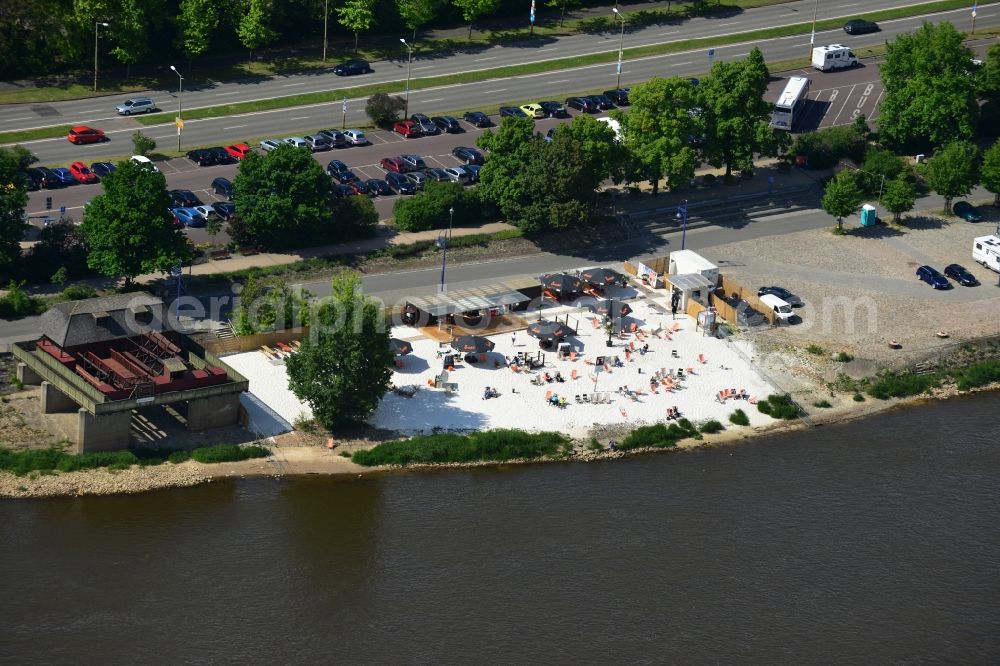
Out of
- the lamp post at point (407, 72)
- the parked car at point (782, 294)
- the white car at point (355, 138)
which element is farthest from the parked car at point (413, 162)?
the parked car at point (782, 294)

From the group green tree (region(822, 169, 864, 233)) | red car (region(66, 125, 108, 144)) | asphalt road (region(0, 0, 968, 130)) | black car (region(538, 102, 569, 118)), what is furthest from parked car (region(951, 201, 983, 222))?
red car (region(66, 125, 108, 144))

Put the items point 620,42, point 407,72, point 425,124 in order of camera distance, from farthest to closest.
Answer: point 620,42 < point 407,72 < point 425,124

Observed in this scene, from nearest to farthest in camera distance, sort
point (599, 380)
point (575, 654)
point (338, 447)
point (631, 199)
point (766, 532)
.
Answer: point (575, 654)
point (766, 532)
point (338, 447)
point (599, 380)
point (631, 199)

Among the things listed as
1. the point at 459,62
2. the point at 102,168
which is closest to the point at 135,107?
the point at 102,168

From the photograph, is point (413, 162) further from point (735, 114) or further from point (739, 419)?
point (739, 419)

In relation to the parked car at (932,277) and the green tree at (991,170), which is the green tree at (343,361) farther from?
the green tree at (991,170)

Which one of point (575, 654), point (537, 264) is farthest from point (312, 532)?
point (537, 264)

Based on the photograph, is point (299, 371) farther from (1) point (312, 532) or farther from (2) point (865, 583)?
(2) point (865, 583)
